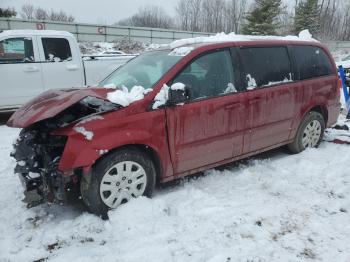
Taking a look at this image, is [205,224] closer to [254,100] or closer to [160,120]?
[160,120]

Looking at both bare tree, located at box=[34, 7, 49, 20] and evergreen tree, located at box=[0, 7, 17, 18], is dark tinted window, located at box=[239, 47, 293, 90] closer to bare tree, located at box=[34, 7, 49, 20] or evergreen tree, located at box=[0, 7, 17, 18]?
evergreen tree, located at box=[0, 7, 17, 18]

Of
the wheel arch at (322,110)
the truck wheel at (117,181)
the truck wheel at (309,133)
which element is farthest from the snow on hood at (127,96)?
the wheel arch at (322,110)

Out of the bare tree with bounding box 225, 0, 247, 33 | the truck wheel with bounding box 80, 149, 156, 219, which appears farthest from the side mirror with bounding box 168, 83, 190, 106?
the bare tree with bounding box 225, 0, 247, 33

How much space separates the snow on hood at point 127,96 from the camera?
3.74 meters

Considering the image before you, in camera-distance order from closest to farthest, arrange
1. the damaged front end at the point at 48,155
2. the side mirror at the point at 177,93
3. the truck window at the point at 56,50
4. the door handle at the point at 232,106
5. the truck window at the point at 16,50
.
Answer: the damaged front end at the point at 48,155 → the side mirror at the point at 177,93 → the door handle at the point at 232,106 → the truck window at the point at 16,50 → the truck window at the point at 56,50

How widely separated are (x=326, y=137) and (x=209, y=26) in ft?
223

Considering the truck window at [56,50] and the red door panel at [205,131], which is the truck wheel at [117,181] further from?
the truck window at [56,50]

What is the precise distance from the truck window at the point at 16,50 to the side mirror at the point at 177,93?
Answer: 555 cm

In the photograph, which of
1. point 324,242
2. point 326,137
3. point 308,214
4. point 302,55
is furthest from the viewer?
point 326,137

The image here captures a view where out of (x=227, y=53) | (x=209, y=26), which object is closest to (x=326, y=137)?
(x=227, y=53)

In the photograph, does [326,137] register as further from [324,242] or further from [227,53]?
[324,242]

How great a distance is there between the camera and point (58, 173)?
136 inches

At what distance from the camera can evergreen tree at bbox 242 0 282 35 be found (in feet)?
102

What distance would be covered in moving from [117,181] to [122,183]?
6cm
